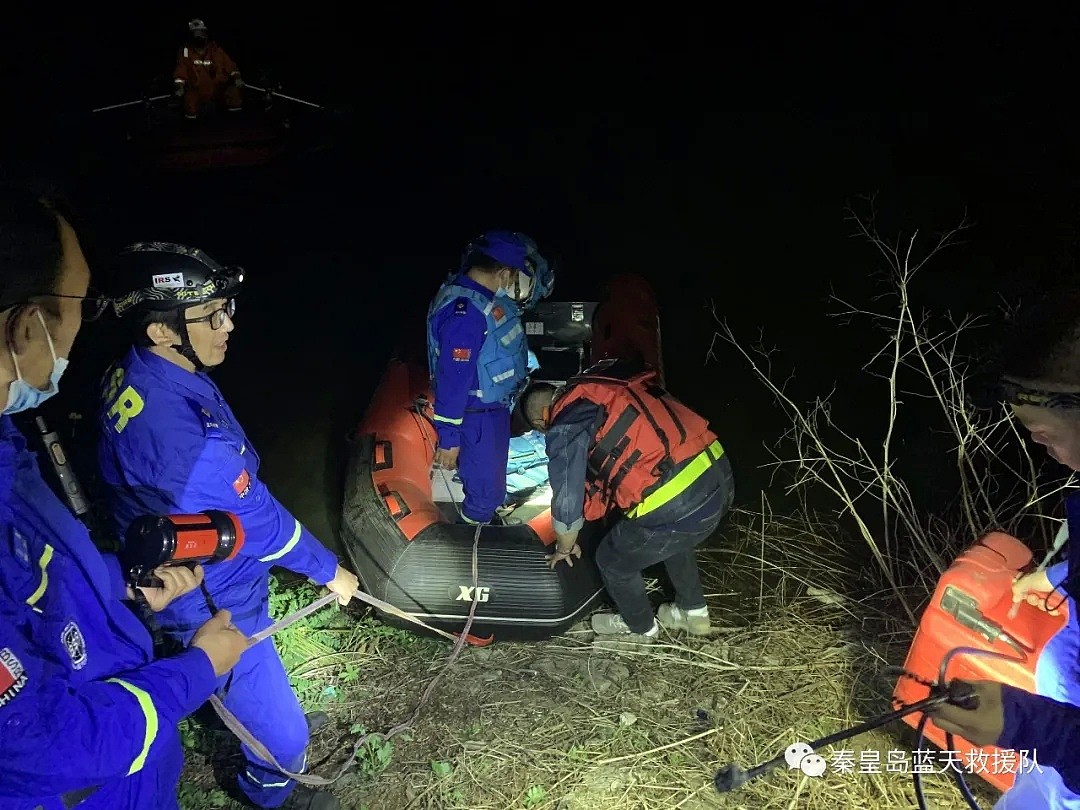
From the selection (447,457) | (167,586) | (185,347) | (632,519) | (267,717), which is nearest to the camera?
(167,586)

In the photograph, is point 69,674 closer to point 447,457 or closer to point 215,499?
point 215,499

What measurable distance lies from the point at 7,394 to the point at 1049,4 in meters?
14.8

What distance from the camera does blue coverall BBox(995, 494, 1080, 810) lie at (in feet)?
4.83

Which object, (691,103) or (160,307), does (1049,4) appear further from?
(160,307)

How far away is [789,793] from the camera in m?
2.50

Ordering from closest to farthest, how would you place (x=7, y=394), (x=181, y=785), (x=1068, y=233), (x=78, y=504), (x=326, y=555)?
(x=7, y=394) < (x=78, y=504) < (x=326, y=555) < (x=181, y=785) < (x=1068, y=233)

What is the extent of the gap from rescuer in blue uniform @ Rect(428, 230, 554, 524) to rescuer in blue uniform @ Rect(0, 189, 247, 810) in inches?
72.4

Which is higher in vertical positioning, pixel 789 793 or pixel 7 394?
pixel 7 394

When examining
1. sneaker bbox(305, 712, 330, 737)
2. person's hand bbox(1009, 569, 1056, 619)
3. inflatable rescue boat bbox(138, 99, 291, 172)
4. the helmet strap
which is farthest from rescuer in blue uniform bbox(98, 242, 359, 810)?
inflatable rescue boat bbox(138, 99, 291, 172)

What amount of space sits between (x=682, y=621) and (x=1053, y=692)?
1.59m

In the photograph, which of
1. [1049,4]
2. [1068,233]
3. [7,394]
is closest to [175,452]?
[7,394]

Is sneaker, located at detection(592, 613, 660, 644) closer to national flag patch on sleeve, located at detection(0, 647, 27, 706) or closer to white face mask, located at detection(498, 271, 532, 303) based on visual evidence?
white face mask, located at detection(498, 271, 532, 303)

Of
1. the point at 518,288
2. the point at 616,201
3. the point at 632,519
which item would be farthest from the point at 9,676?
the point at 616,201

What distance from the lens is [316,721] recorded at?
9.41 feet
